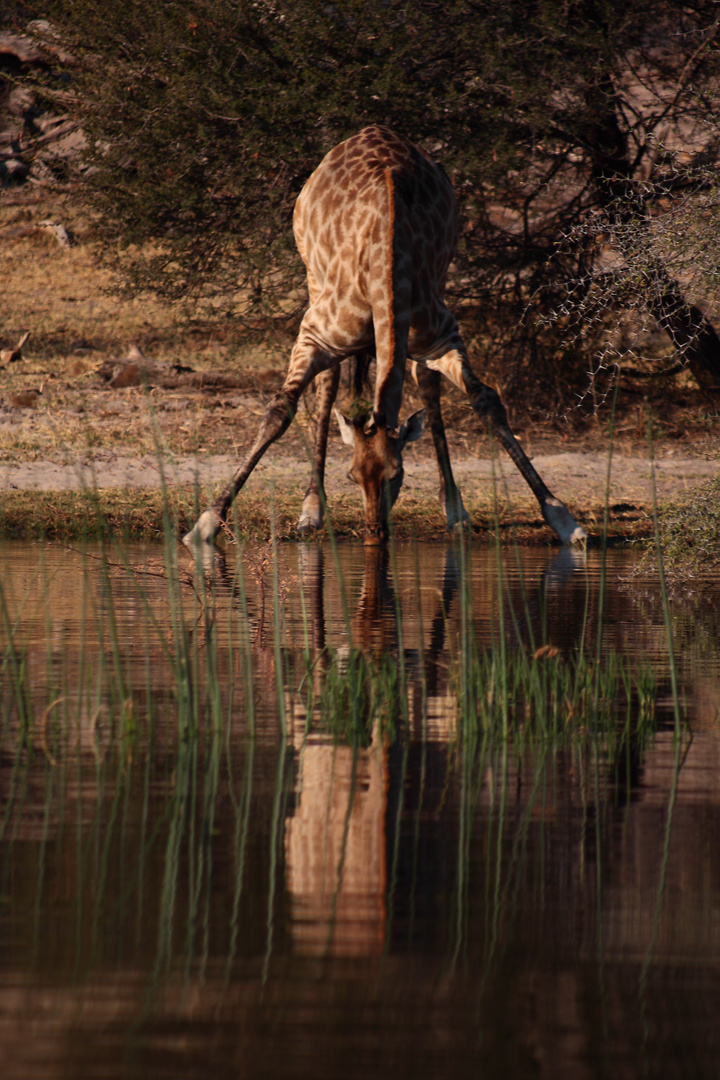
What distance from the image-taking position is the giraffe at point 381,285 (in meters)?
9.74

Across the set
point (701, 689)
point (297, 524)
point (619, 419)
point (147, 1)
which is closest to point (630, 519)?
point (297, 524)

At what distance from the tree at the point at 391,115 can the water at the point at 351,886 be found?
30.0 feet

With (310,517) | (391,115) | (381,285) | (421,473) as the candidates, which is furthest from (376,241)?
(391,115)

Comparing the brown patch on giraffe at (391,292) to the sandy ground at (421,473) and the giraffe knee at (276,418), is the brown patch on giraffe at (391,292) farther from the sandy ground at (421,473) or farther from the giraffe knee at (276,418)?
the sandy ground at (421,473)

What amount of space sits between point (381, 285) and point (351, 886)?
7410mm

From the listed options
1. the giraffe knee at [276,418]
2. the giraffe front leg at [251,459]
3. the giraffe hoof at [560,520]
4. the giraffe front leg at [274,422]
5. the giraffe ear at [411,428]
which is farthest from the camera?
the giraffe hoof at [560,520]

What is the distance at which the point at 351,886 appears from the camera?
280 cm

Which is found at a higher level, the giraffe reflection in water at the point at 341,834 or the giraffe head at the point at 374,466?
the giraffe head at the point at 374,466

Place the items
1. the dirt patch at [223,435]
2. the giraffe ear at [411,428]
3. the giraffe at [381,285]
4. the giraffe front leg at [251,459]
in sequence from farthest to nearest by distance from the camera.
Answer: the dirt patch at [223,435] < the giraffe at [381,285] < the giraffe front leg at [251,459] < the giraffe ear at [411,428]

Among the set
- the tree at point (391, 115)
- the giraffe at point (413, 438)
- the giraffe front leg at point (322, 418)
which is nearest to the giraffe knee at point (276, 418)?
the giraffe at point (413, 438)

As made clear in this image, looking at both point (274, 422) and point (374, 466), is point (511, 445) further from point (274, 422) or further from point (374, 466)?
point (374, 466)

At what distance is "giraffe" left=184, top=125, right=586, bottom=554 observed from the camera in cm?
974

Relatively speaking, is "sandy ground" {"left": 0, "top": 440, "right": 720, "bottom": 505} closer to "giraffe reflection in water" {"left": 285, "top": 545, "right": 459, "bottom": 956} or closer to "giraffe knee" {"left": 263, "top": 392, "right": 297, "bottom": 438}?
"giraffe knee" {"left": 263, "top": 392, "right": 297, "bottom": 438}

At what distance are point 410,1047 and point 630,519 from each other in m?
9.15
